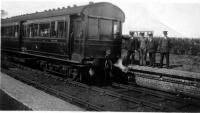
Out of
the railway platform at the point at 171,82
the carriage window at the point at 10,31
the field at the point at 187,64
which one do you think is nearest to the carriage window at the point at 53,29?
the railway platform at the point at 171,82

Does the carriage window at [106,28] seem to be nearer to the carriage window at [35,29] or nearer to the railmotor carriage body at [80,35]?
the railmotor carriage body at [80,35]

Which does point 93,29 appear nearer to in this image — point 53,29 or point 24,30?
point 53,29

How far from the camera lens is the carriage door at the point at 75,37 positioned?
1053 cm

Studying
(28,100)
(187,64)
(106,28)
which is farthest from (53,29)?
(187,64)

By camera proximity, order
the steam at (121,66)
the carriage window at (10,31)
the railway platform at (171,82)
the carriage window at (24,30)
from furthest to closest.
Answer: the carriage window at (10,31)
the carriage window at (24,30)
the steam at (121,66)
the railway platform at (171,82)

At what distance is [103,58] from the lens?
10906 millimetres

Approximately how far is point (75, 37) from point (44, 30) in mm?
2960

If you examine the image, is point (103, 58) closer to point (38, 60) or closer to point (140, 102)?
point (140, 102)

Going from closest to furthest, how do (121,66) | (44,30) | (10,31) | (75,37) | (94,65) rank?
(94,65)
(75,37)
(121,66)
(44,30)
(10,31)

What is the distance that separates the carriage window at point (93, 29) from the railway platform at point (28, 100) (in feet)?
11.1

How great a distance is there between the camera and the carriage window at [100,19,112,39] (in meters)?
10.9

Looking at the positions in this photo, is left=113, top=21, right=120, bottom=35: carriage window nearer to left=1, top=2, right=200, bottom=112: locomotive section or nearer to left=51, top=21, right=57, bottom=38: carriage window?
left=1, top=2, right=200, bottom=112: locomotive section

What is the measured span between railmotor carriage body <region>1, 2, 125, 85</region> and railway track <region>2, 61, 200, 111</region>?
1.06 meters

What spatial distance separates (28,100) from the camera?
6.68 m
